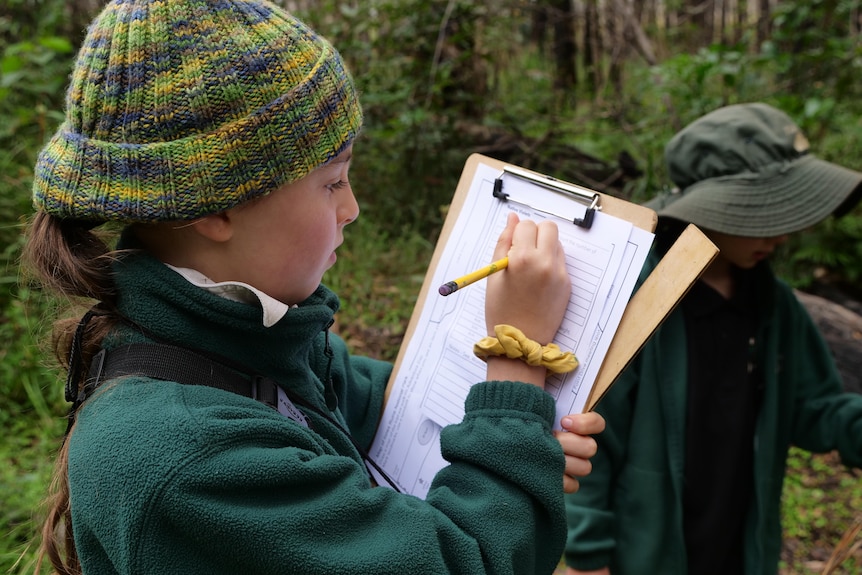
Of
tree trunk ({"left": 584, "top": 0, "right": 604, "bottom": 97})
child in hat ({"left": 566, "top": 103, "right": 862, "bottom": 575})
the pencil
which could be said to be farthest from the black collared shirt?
tree trunk ({"left": 584, "top": 0, "right": 604, "bottom": 97})

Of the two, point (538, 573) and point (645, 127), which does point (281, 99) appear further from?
point (645, 127)

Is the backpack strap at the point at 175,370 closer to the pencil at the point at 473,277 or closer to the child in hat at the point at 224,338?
the child in hat at the point at 224,338

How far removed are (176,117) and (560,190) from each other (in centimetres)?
67

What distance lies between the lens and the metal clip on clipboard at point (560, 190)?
4.09 ft

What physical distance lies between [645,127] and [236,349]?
449 centimetres

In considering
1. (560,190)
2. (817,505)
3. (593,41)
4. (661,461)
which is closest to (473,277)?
(560,190)

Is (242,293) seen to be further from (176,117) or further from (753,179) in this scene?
(753,179)

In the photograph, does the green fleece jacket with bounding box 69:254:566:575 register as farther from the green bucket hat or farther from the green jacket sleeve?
the green jacket sleeve

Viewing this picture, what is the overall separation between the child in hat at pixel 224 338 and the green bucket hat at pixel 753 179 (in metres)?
0.97

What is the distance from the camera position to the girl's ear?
1.05m

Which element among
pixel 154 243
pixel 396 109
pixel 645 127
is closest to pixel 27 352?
pixel 396 109

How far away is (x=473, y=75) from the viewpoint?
5211 mm

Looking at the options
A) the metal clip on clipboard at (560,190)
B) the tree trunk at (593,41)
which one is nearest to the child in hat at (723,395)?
the metal clip on clipboard at (560,190)

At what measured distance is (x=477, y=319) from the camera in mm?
1345
